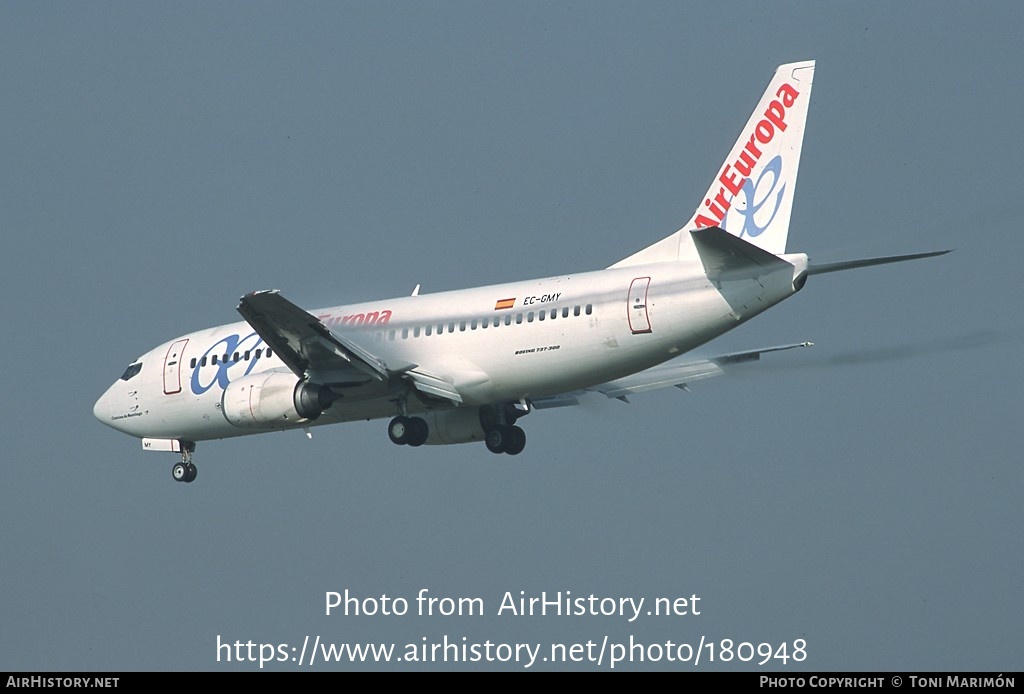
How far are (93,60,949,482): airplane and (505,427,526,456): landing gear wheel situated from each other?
45mm

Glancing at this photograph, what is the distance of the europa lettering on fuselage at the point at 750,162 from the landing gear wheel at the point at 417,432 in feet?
25.7

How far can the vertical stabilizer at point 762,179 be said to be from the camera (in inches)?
1399

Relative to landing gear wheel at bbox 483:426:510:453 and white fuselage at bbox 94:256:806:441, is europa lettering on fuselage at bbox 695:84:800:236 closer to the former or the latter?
white fuselage at bbox 94:256:806:441

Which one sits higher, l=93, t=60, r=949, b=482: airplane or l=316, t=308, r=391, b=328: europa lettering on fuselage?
l=316, t=308, r=391, b=328: europa lettering on fuselage

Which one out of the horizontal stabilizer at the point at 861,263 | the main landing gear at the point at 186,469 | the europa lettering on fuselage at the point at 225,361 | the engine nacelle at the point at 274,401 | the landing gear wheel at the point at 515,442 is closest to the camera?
the horizontal stabilizer at the point at 861,263

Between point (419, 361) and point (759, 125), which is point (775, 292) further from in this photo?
point (419, 361)

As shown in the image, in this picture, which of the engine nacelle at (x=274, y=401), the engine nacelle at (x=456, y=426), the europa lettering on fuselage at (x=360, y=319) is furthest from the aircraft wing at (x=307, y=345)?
the engine nacelle at (x=456, y=426)

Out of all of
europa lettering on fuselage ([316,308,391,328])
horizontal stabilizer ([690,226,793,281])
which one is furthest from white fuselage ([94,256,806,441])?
horizontal stabilizer ([690,226,793,281])

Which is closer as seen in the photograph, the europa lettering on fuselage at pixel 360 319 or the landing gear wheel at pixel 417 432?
the landing gear wheel at pixel 417 432

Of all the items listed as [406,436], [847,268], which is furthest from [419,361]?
[847,268]

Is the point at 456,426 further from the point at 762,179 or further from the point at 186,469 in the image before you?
the point at 762,179

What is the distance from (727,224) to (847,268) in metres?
4.35

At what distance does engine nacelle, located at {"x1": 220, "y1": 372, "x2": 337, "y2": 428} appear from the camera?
37969mm

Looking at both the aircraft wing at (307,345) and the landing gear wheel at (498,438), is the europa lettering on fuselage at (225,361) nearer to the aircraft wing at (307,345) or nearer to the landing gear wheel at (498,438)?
the aircraft wing at (307,345)
